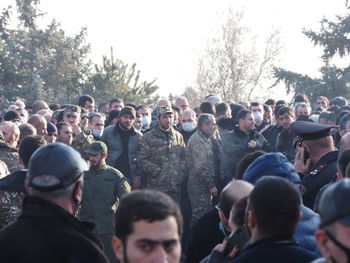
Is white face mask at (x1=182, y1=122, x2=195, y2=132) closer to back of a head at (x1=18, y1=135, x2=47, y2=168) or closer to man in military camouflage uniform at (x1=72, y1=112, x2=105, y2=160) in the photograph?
man in military camouflage uniform at (x1=72, y1=112, x2=105, y2=160)

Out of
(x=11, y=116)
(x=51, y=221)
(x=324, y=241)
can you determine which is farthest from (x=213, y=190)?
(x=324, y=241)

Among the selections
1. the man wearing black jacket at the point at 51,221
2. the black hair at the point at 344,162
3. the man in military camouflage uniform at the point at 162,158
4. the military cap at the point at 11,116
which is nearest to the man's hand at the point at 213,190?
the man in military camouflage uniform at the point at 162,158

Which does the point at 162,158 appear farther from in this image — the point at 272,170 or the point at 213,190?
the point at 272,170

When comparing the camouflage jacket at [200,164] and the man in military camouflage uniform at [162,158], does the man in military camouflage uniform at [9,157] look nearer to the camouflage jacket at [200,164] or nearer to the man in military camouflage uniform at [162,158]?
the man in military camouflage uniform at [162,158]

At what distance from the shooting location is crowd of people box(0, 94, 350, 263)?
3.43 m

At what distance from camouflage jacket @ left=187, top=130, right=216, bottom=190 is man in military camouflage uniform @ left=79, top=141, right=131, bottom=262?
2.13 metres

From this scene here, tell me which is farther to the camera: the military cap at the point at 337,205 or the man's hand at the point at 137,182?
the man's hand at the point at 137,182

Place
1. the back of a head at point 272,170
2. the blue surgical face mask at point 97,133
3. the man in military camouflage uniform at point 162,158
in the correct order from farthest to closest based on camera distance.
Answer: the blue surgical face mask at point 97,133
the man in military camouflage uniform at point 162,158
the back of a head at point 272,170

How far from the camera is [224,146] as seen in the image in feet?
36.6

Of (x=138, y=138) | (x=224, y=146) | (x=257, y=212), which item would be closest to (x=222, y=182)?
(x=224, y=146)

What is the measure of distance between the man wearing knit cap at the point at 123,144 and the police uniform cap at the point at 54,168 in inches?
261

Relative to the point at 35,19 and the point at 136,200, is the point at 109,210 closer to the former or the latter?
the point at 136,200

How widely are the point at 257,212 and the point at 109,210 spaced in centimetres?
520

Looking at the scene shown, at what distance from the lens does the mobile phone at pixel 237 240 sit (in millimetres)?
4105
